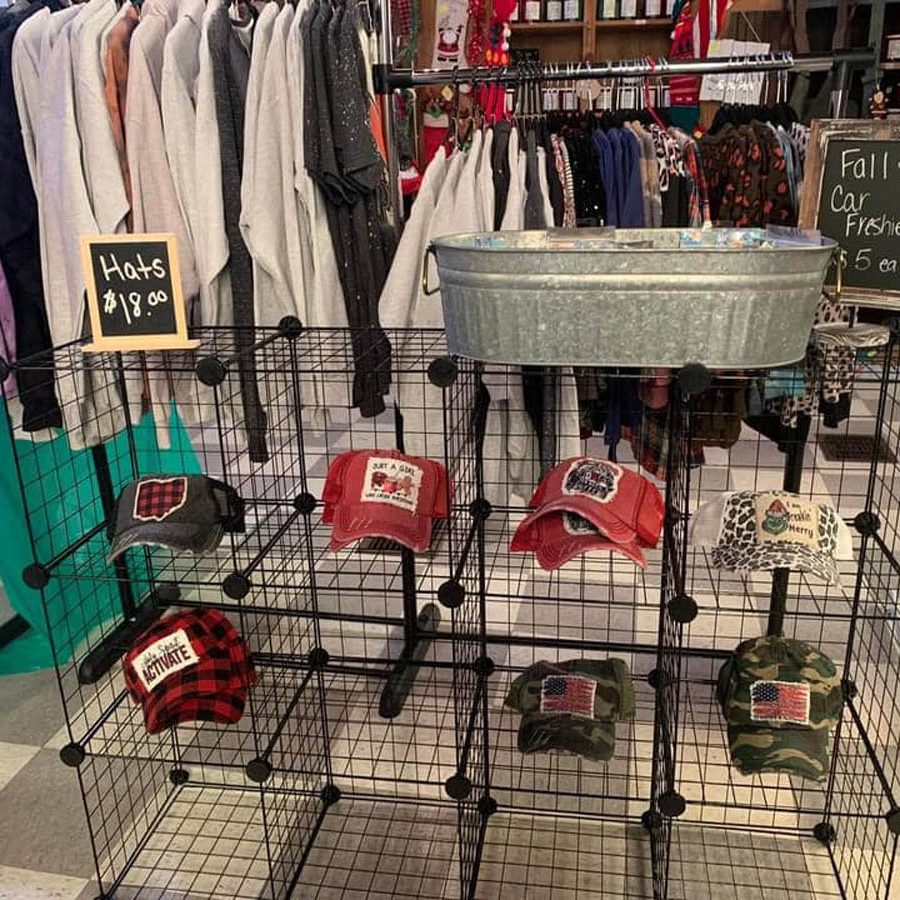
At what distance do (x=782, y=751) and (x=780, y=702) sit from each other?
88 mm

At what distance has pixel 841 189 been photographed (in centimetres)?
144

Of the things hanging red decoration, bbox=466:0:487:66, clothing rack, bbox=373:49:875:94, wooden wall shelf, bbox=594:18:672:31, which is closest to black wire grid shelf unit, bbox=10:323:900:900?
clothing rack, bbox=373:49:875:94

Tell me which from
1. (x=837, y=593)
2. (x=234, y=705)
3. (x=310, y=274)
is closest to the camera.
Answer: (x=234, y=705)

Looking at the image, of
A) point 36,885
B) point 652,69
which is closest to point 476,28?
point 652,69

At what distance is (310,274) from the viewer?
2.03m

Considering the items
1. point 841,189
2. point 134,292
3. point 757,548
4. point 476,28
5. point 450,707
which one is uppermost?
point 476,28

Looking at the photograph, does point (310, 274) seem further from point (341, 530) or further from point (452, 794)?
point (452, 794)

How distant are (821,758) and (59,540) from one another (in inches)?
78.4

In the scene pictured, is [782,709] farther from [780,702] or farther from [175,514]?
[175,514]

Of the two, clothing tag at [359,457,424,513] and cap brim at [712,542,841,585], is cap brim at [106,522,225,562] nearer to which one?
clothing tag at [359,457,424,513]

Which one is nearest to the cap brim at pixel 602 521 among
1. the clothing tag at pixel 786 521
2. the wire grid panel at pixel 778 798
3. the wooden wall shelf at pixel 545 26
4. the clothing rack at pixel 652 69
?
the wire grid panel at pixel 778 798

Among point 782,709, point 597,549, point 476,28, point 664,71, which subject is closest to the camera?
point 597,549

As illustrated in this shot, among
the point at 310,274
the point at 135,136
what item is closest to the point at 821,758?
the point at 310,274

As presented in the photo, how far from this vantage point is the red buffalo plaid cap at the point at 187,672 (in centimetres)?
166
